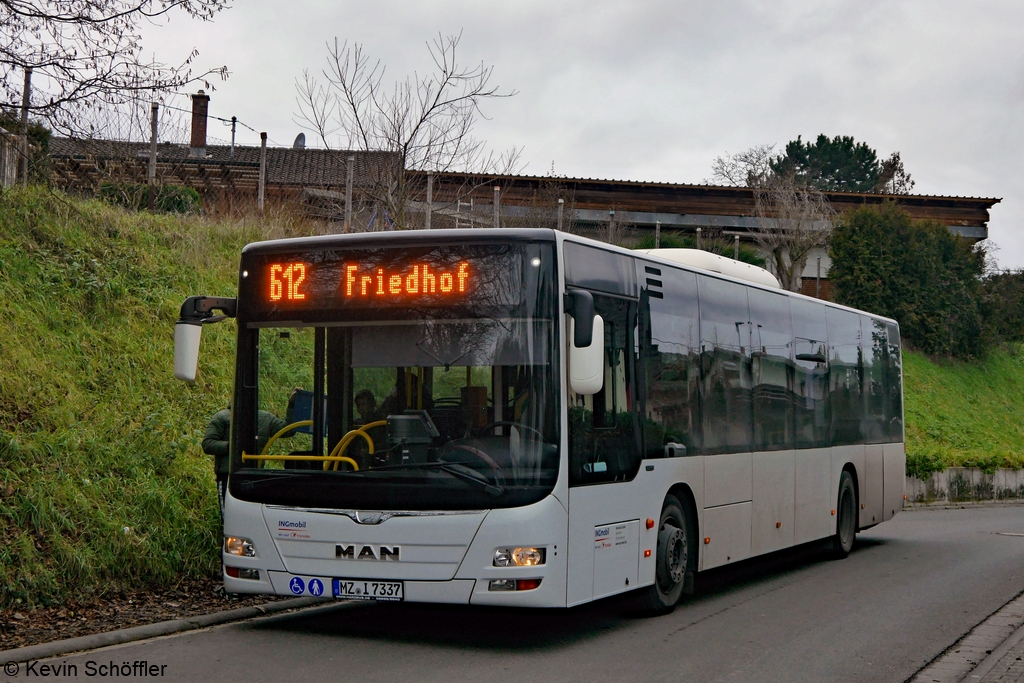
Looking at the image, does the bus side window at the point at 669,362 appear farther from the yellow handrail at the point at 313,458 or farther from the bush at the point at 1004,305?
the bush at the point at 1004,305

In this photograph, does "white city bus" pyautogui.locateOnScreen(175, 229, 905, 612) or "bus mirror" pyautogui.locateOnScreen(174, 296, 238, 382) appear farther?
"bus mirror" pyautogui.locateOnScreen(174, 296, 238, 382)

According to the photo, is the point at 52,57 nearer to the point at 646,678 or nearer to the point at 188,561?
the point at 188,561

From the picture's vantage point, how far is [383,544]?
8.19m

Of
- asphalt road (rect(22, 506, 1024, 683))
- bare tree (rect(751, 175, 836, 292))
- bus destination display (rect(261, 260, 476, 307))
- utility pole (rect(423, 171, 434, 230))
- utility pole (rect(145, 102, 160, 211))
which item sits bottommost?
asphalt road (rect(22, 506, 1024, 683))

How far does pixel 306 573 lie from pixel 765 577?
666 centimetres

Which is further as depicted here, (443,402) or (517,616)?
(517,616)

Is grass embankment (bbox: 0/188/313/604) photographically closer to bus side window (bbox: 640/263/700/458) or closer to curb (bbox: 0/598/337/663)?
curb (bbox: 0/598/337/663)

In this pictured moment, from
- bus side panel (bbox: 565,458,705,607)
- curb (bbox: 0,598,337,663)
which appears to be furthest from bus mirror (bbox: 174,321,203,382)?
bus side panel (bbox: 565,458,705,607)

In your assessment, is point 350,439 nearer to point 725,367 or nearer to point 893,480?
point 725,367

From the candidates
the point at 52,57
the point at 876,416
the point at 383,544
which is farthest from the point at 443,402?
the point at 876,416

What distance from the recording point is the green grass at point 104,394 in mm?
9953

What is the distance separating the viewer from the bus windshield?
809 centimetres

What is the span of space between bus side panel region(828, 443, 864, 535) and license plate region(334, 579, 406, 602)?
7949 millimetres

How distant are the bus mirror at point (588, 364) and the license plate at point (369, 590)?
1870 millimetres
